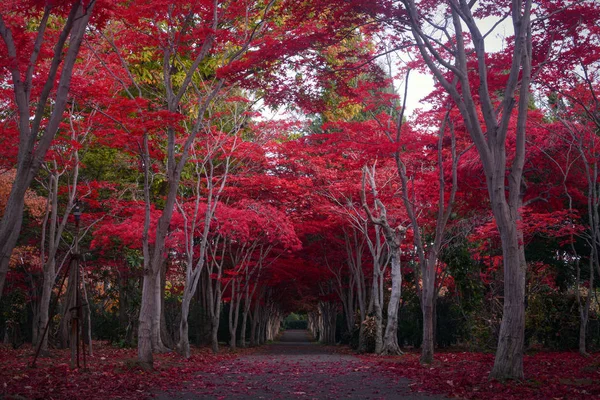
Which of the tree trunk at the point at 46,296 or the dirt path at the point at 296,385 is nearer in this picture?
the dirt path at the point at 296,385

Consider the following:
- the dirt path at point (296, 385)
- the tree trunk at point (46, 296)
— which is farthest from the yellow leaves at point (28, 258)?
the dirt path at point (296, 385)

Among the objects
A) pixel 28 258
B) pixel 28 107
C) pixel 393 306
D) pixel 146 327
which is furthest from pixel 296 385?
pixel 28 258

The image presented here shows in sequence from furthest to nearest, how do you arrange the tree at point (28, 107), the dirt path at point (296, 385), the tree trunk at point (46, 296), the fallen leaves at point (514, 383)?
the tree trunk at point (46, 296), the dirt path at point (296, 385), the fallen leaves at point (514, 383), the tree at point (28, 107)

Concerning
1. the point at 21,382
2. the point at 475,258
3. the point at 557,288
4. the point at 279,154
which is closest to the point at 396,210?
the point at 475,258

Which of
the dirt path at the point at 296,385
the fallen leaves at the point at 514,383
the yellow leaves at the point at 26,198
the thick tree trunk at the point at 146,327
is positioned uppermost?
the yellow leaves at the point at 26,198

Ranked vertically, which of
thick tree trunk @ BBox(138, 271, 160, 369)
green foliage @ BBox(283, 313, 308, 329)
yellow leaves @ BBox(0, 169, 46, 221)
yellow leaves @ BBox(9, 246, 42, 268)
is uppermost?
yellow leaves @ BBox(0, 169, 46, 221)

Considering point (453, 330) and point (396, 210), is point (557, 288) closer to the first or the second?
point (453, 330)

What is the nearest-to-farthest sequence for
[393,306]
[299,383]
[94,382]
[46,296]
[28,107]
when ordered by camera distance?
1. [28,107]
2. [94,382]
3. [299,383]
4. [46,296]
5. [393,306]

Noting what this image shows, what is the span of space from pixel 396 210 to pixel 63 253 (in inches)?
481

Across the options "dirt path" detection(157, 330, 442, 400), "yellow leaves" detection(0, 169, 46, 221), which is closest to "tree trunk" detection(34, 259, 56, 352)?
"yellow leaves" detection(0, 169, 46, 221)

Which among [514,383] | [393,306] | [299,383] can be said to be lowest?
[299,383]

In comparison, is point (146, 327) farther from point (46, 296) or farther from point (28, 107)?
point (28, 107)

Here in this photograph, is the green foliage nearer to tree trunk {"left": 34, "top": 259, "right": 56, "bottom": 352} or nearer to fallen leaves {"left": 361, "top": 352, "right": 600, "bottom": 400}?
tree trunk {"left": 34, "top": 259, "right": 56, "bottom": 352}

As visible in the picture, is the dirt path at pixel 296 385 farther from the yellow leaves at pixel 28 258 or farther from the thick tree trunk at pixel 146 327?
the yellow leaves at pixel 28 258
